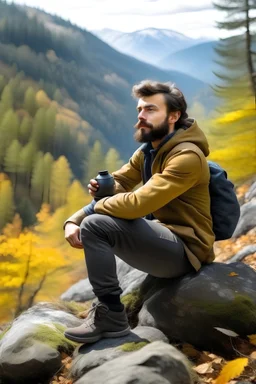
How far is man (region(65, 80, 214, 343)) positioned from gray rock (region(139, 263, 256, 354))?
127 millimetres

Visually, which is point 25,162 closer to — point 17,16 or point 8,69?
point 8,69

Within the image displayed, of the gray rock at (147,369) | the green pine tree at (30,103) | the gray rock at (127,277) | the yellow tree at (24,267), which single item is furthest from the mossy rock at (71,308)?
the green pine tree at (30,103)

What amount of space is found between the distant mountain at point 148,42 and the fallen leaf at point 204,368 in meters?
121

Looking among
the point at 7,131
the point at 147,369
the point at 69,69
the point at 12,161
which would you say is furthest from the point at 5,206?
the point at 69,69

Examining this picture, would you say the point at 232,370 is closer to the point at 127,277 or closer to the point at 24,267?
the point at 127,277

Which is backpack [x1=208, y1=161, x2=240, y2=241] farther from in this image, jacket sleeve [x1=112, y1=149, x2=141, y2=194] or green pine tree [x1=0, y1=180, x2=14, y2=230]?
green pine tree [x1=0, y1=180, x2=14, y2=230]

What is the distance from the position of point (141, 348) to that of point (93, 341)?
39 centimetres

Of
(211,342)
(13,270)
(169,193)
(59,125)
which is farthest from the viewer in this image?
(59,125)

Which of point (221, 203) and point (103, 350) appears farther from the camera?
point (221, 203)

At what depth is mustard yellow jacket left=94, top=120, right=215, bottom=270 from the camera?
2.87 metres

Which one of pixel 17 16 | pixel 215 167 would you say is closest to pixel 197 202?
pixel 215 167

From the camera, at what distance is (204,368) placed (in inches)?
114

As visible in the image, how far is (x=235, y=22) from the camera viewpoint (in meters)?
20.5

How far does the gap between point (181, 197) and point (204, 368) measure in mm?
1096
